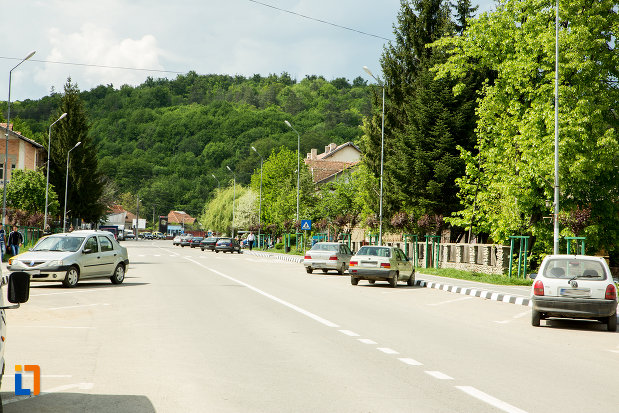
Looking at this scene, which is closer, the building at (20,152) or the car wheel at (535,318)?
the car wheel at (535,318)

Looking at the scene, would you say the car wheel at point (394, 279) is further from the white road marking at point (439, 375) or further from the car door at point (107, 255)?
the white road marking at point (439, 375)

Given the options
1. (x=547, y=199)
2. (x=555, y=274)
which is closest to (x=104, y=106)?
(x=547, y=199)

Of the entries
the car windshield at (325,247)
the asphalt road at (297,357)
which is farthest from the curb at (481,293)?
the car windshield at (325,247)

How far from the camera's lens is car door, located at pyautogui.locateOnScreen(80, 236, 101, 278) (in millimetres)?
21281

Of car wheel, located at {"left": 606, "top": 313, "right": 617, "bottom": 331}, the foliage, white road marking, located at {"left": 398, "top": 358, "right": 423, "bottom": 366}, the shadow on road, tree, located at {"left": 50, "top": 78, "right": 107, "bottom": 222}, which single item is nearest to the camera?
the shadow on road

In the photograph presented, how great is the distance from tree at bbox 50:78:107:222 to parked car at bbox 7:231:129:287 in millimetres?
56609

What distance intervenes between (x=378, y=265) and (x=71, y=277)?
1005cm

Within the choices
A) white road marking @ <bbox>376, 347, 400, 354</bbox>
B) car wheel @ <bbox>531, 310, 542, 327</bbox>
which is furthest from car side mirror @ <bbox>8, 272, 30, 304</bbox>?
car wheel @ <bbox>531, 310, 542, 327</bbox>

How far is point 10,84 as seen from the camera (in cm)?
4191

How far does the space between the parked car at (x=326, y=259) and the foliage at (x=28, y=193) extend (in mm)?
35839

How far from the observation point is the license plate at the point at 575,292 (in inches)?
552

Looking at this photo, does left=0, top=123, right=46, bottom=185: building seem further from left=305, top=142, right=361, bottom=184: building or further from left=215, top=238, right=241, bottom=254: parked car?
left=305, top=142, right=361, bottom=184: building

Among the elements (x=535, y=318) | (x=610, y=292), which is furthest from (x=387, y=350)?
(x=610, y=292)

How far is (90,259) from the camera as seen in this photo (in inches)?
849
